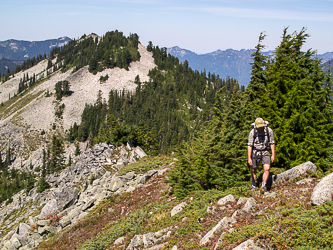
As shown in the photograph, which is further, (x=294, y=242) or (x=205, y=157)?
(x=205, y=157)

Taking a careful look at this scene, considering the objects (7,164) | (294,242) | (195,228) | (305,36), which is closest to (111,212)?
(195,228)

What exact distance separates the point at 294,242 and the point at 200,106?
156693mm

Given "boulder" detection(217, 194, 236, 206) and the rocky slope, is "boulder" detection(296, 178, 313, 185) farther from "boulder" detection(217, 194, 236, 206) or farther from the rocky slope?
the rocky slope

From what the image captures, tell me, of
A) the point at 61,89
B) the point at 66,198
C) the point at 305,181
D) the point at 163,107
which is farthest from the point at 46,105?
the point at 305,181

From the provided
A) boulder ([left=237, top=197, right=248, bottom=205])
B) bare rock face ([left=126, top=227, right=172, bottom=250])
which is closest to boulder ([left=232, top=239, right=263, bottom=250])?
boulder ([left=237, top=197, right=248, bottom=205])

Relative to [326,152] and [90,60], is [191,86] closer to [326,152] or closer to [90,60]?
→ [90,60]

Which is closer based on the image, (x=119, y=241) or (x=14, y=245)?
(x=119, y=241)

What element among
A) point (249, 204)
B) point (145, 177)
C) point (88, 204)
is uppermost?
point (249, 204)

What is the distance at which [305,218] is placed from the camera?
639 cm

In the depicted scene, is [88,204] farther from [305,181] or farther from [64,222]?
[305,181]

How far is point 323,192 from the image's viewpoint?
7242 millimetres

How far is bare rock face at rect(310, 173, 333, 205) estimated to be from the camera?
23.4 ft

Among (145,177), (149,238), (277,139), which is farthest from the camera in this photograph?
(145,177)

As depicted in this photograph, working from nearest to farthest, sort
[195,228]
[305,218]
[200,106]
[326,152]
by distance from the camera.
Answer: [305,218]
[195,228]
[326,152]
[200,106]
